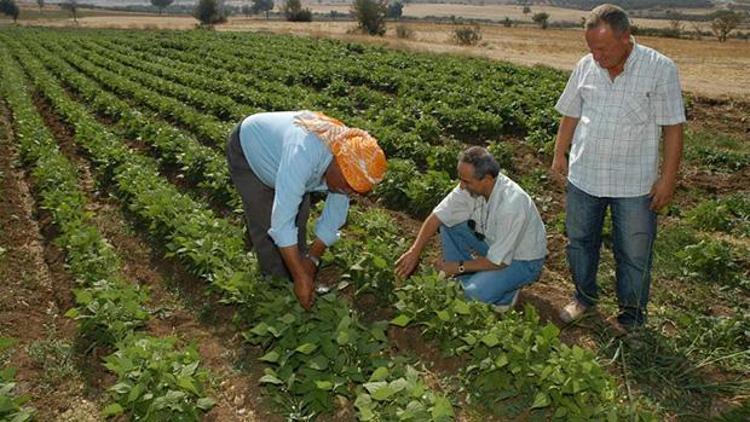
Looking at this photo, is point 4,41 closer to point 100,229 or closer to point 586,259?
point 100,229

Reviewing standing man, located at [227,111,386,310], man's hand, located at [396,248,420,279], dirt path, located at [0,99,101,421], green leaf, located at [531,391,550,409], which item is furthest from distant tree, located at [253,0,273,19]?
green leaf, located at [531,391,550,409]

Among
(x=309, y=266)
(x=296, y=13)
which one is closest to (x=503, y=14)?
(x=296, y=13)

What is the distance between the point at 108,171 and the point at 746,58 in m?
32.0

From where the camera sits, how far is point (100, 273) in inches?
201

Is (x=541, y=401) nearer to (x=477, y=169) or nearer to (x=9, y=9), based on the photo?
(x=477, y=169)

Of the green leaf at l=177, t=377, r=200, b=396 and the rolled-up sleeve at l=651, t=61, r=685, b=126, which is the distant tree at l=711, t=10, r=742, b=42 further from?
the green leaf at l=177, t=377, r=200, b=396

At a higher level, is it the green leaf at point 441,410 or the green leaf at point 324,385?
the green leaf at point 441,410

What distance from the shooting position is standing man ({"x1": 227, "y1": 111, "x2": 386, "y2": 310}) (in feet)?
11.4

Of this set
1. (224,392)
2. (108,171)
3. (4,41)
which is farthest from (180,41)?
(224,392)

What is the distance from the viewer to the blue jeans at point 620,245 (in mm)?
4211

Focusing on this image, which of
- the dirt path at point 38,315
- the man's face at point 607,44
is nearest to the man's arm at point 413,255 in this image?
the man's face at point 607,44

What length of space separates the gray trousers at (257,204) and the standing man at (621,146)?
211 centimetres

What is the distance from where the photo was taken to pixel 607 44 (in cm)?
380

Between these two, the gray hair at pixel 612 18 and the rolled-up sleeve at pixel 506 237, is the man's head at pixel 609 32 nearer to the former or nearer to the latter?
the gray hair at pixel 612 18
